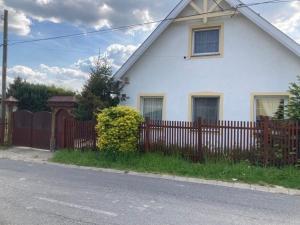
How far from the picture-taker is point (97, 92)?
15.6 meters

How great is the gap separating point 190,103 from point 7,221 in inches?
370

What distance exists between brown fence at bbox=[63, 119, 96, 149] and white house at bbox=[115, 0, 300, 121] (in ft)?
7.93

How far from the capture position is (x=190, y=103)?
14.0 metres

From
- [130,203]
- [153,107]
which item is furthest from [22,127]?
[130,203]

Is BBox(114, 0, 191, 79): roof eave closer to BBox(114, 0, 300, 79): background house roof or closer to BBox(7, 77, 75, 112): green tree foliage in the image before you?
BBox(114, 0, 300, 79): background house roof

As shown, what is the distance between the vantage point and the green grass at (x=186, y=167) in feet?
31.0

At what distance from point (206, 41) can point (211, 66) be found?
1.08 m

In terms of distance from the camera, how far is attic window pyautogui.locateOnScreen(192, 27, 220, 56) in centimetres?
1366

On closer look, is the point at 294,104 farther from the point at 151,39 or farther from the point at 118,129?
the point at 151,39

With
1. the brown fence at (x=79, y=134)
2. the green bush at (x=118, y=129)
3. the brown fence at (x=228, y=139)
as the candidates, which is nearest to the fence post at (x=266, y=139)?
the brown fence at (x=228, y=139)

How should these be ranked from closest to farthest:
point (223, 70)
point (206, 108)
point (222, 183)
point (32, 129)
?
point (222, 183) < point (223, 70) < point (206, 108) < point (32, 129)

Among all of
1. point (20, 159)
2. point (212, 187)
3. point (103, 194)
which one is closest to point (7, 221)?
point (103, 194)

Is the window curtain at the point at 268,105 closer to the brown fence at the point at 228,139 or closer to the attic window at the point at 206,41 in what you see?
the brown fence at the point at 228,139

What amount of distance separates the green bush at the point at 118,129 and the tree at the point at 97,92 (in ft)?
9.11
